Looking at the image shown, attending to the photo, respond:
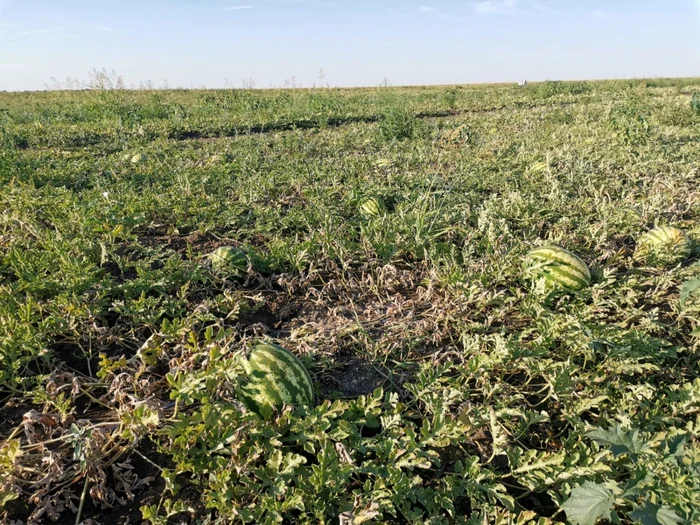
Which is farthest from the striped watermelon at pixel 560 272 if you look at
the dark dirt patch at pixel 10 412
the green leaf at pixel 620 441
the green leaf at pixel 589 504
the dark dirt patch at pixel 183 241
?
the dark dirt patch at pixel 10 412

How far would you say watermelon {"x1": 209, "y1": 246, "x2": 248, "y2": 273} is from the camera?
328 centimetres

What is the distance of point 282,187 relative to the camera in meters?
5.15

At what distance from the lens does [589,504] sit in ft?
4.93

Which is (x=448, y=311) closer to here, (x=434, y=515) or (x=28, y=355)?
(x=434, y=515)

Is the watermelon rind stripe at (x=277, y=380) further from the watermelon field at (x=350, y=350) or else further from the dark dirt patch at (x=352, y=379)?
the dark dirt patch at (x=352, y=379)

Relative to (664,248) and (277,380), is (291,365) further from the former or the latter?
(664,248)

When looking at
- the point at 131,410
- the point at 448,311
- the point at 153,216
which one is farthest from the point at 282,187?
the point at 131,410

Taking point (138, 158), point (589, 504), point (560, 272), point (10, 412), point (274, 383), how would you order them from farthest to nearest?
point (138, 158), point (560, 272), point (10, 412), point (274, 383), point (589, 504)

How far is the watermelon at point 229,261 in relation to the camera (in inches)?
129

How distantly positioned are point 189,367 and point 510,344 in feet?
5.28

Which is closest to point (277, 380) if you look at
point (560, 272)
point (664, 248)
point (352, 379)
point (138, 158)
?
point (352, 379)

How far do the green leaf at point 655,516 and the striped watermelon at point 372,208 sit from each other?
3.13 m

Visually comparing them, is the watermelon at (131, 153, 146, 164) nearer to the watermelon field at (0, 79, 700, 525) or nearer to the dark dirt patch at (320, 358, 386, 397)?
the watermelon field at (0, 79, 700, 525)

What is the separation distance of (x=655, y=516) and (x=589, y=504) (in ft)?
0.60
